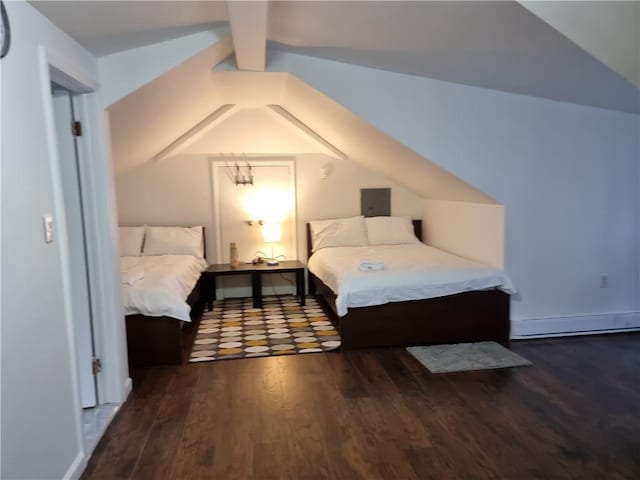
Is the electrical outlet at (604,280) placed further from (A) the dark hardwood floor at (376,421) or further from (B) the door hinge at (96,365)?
(B) the door hinge at (96,365)

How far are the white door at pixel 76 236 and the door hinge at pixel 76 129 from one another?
0.02 meters

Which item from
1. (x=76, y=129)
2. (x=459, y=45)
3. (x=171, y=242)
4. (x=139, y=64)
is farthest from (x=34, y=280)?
(x=171, y=242)

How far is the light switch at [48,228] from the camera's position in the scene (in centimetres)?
173

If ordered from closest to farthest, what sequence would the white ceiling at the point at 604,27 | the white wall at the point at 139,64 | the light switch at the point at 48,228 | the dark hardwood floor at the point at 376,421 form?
1. the light switch at the point at 48,228
2. the dark hardwood floor at the point at 376,421
3. the white ceiling at the point at 604,27
4. the white wall at the point at 139,64

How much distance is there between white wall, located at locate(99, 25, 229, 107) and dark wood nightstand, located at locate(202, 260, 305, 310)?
2.44 m

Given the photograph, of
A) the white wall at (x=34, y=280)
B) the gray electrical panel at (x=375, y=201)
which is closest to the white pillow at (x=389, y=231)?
the gray electrical panel at (x=375, y=201)

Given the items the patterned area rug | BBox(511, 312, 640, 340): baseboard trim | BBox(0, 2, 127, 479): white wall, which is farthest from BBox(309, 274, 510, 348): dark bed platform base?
BBox(0, 2, 127, 479): white wall

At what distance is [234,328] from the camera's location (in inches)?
157

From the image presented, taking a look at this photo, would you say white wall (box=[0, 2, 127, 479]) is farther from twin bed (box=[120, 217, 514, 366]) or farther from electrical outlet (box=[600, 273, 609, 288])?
electrical outlet (box=[600, 273, 609, 288])

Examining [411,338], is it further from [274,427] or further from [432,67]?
[432,67]

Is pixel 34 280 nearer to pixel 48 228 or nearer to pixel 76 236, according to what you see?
pixel 48 228

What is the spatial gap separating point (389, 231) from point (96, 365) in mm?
3358

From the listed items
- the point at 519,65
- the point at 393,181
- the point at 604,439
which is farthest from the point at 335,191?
the point at 604,439

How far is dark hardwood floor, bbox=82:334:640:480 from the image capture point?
1964 millimetres
